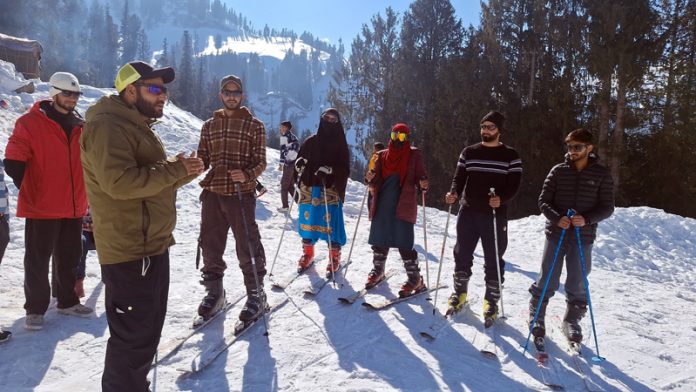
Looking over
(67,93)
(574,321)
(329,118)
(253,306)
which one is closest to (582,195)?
(574,321)

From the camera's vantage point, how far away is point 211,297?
4379mm

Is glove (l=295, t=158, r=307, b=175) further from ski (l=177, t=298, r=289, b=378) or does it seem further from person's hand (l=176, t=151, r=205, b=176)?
person's hand (l=176, t=151, r=205, b=176)

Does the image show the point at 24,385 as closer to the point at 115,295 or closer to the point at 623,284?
the point at 115,295

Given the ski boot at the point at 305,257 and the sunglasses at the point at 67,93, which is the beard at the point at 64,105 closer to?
the sunglasses at the point at 67,93

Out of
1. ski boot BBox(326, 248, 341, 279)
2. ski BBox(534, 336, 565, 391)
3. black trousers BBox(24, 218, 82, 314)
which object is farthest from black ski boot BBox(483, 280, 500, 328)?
black trousers BBox(24, 218, 82, 314)

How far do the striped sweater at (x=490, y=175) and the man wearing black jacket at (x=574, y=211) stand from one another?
34cm

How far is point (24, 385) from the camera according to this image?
306 cm

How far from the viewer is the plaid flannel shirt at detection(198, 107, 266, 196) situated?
418cm

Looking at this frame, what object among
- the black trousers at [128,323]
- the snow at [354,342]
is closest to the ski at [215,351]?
the snow at [354,342]

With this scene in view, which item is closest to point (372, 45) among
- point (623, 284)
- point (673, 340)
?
point (623, 284)

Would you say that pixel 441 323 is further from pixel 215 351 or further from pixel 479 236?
pixel 215 351

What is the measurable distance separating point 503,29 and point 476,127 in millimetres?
5356

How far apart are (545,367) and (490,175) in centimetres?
191

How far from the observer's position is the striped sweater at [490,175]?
4.38 m
